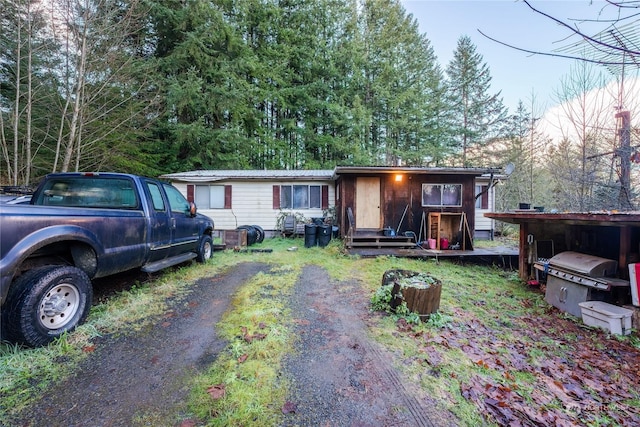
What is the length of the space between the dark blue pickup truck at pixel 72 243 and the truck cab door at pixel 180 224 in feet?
0.10

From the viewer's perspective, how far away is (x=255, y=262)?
6.38 meters

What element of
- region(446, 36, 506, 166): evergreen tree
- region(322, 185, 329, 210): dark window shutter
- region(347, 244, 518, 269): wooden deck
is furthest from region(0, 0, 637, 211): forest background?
region(322, 185, 329, 210): dark window shutter

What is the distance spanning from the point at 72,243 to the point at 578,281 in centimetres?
692

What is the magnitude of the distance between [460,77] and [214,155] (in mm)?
18398

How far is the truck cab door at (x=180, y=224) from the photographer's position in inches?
176

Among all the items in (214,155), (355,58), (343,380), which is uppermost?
(355,58)

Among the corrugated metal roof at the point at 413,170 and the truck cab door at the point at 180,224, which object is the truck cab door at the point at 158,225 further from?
the corrugated metal roof at the point at 413,170

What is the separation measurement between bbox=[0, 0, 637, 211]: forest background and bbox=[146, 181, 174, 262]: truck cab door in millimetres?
6172

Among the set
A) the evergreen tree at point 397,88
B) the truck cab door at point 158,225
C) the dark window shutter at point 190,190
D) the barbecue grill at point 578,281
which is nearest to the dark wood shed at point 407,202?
the barbecue grill at point 578,281

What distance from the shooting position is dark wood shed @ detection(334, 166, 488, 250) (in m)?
8.43

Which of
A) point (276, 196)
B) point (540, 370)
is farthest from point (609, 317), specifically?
point (276, 196)

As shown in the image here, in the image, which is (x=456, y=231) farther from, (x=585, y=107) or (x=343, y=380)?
(x=343, y=380)

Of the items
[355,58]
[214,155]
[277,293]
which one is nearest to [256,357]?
[277,293]

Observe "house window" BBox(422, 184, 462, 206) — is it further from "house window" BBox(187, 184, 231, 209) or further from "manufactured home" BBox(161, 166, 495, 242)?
"house window" BBox(187, 184, 231, 209)
